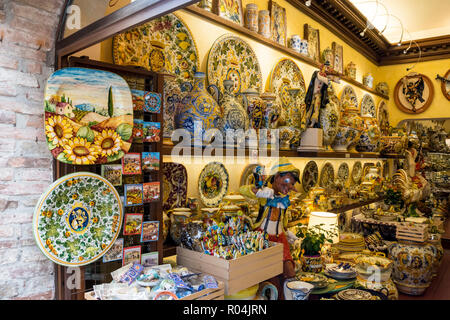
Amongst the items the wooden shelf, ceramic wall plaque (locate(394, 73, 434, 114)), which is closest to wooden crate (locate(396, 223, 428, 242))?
the wooden shelf

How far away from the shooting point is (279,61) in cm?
276

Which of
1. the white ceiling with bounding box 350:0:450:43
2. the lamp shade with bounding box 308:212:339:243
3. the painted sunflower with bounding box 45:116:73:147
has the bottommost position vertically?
the lamp shade with bounding box 308:212:339:243

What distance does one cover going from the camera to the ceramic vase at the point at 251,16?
2411 mm

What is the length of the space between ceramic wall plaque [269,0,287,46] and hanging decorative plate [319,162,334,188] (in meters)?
1.29

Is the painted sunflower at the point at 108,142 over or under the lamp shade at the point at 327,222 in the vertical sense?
over

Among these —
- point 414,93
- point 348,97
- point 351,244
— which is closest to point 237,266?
point 351,244

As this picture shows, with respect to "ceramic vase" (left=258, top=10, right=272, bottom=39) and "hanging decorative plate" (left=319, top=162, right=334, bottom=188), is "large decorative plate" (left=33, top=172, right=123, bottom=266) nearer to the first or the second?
"ceramic vase" (left=258, top=10, right=272, bottom=39)

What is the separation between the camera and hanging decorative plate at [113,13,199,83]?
168 cm

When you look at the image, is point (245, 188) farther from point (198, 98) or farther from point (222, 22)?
point (222, 22)

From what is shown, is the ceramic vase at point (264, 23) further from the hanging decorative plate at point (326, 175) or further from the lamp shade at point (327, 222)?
the hanging decorative plate at point (326, 175)

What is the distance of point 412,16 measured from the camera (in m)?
4.27

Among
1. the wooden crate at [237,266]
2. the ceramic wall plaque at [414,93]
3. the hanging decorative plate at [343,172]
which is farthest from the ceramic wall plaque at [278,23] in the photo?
the ceramic wall plaque at [414,93]

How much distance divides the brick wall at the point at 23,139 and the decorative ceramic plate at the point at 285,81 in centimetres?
168
